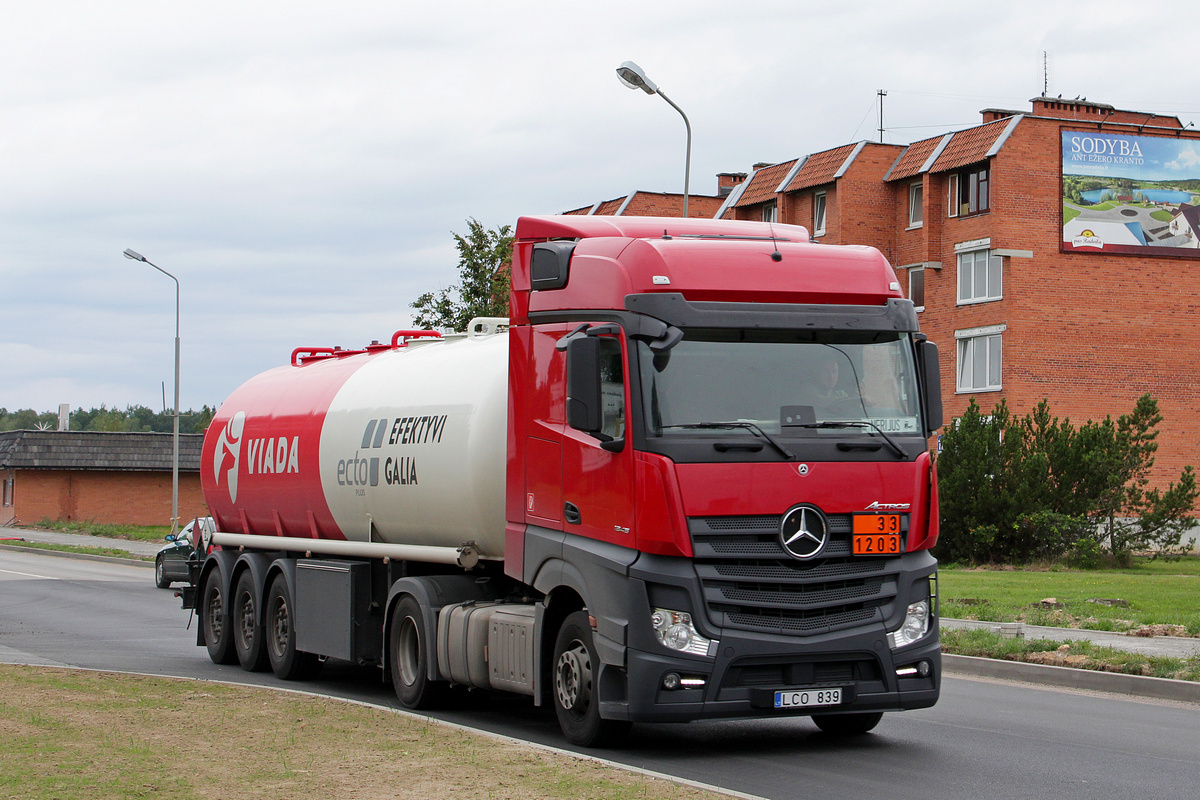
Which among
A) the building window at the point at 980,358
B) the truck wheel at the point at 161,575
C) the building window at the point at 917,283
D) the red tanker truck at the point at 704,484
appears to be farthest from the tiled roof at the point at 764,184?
the red tanker truck at the point at 704,484

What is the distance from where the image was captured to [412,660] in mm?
12953

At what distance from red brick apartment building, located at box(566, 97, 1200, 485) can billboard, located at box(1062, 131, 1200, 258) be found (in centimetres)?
3

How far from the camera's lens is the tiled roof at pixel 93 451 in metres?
67.2

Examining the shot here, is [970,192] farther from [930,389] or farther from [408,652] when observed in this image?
[930,389]

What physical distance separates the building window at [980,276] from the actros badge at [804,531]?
4278 centimetres

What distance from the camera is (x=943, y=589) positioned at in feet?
87.9

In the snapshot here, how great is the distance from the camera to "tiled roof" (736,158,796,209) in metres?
61.9

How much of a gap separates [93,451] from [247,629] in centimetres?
5522

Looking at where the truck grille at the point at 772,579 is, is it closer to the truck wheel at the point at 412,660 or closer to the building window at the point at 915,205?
the truck wheel at the point at 412,660

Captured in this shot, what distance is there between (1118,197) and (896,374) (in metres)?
44.7

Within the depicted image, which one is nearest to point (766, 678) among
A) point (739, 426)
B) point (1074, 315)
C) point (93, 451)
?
point (739, 426)

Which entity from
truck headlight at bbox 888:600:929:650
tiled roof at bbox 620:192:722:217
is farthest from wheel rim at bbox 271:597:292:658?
tiled roof at bbox 620:192:722:217

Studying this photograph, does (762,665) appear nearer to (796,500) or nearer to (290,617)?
(796,500)

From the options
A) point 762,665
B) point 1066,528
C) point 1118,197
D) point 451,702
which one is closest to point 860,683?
point 762,665
